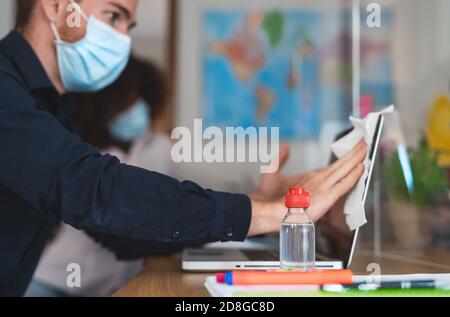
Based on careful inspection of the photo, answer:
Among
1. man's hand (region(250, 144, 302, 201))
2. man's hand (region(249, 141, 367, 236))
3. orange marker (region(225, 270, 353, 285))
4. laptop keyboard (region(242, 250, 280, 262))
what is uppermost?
man's hand (region(249, 141, 367, 236))

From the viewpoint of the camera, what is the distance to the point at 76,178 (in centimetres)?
85

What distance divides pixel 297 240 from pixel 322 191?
89 mm

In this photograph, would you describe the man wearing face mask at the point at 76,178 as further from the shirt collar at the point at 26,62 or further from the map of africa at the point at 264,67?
the map of africa at the point at 264,67

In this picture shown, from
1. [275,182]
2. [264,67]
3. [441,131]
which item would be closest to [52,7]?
[275,182]

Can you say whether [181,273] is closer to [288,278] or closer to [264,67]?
[288,278]

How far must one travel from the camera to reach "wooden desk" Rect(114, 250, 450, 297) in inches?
35.3

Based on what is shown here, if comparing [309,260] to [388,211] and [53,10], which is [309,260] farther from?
[388,211]

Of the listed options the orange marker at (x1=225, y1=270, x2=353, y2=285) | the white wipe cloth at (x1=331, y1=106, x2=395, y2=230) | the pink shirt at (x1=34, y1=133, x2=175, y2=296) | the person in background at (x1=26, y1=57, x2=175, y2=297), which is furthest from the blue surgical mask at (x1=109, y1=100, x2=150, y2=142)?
the orange marker at (x1=225, y1=270, x2=353, y2=285)

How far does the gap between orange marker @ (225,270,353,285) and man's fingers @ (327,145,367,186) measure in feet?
0.63

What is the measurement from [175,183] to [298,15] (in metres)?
1.99

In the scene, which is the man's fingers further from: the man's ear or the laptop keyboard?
the man's ear

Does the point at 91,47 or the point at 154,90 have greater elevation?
the point at 91,47
